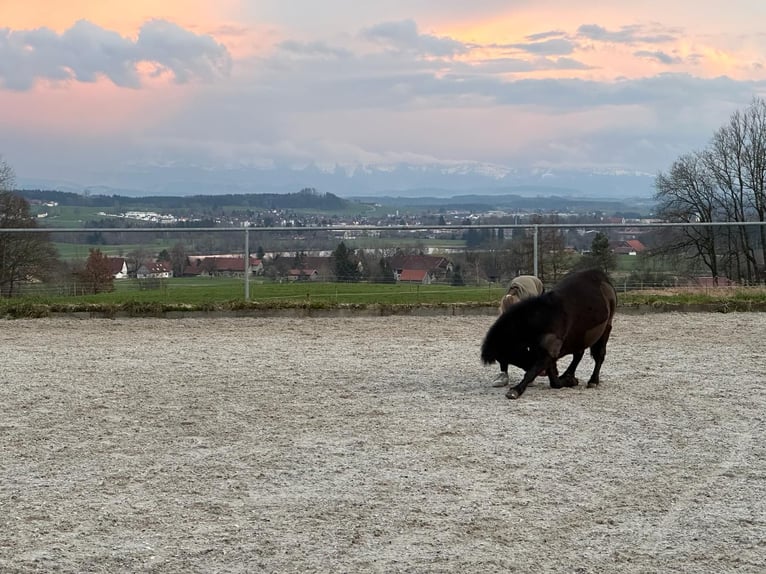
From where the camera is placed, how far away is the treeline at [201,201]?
870 inches

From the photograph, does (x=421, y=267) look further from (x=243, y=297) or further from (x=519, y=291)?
(x=519, y=291)

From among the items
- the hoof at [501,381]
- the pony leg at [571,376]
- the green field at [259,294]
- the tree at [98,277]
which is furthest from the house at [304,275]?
the pony leg at [571,376]

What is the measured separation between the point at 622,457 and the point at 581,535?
→ 5.49ft

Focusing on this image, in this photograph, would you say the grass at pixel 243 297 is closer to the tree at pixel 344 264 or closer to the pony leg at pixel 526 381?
the tree at pixel 344 264

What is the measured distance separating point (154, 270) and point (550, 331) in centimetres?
846

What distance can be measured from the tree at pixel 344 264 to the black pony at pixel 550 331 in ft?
20.7

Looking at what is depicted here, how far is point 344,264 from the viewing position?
49.2ft

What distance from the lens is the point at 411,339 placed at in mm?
12266

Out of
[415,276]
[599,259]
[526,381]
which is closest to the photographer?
[526,381]

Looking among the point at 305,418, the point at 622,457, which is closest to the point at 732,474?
the point at 622,457

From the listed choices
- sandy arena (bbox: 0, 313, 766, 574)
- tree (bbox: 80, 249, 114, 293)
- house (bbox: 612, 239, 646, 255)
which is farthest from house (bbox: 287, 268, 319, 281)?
house (bbox: 612, 239, 646, 255)

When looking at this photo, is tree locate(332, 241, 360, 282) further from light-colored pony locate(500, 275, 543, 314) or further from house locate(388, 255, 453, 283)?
light-colored pony locate(500, 275, 543, 314)

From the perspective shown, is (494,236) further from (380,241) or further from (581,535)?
(581,535)

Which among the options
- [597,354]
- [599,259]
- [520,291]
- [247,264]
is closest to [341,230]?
[247,264]
